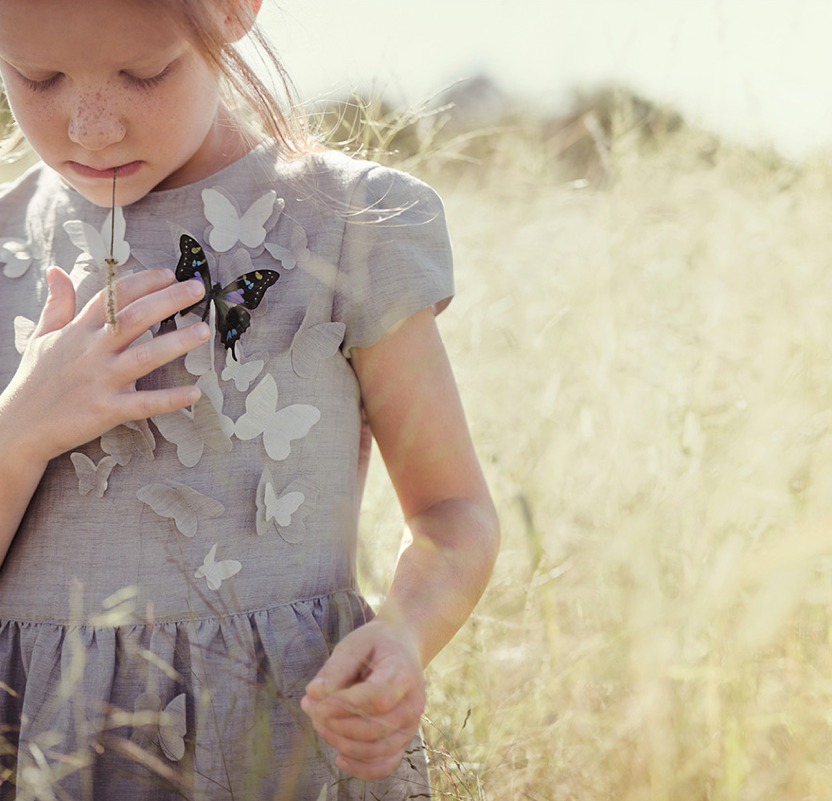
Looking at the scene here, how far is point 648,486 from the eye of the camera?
1.38 m

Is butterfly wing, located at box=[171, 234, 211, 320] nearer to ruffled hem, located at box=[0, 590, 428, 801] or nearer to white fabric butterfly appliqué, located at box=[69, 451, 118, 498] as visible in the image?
white fabric butterfly appliqué, located at box=[69, 451, 118, 498]

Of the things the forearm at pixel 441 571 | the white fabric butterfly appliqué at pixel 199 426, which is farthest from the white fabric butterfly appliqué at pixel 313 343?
the forearm at pixel 441 571

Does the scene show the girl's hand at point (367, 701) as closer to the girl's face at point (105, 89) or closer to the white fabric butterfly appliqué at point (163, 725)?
the white fabric butterfly appliqué at point (163, 725)

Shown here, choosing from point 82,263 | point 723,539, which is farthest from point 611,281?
point 82,263

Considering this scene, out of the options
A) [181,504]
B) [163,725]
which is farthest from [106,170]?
[163,725]

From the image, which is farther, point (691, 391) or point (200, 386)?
point (691, 391)

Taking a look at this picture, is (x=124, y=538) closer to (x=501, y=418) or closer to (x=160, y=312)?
(x=160, y=312)

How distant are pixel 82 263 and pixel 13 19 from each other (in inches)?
11.6

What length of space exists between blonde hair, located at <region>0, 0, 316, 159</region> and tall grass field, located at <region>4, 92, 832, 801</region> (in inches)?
8.3

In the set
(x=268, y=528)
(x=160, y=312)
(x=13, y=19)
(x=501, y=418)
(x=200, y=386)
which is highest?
(x=13, y=19)

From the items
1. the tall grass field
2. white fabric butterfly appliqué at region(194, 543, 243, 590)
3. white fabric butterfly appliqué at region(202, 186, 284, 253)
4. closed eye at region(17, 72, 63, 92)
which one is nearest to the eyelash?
closed eye at region(17, 72, 63, 92)

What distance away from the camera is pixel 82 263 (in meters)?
1.04

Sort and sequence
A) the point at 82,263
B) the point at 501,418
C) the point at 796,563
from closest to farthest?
the point at 796,563 → the point at 82,263 → the point at 501,418

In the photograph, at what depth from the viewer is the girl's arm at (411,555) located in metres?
0.73
